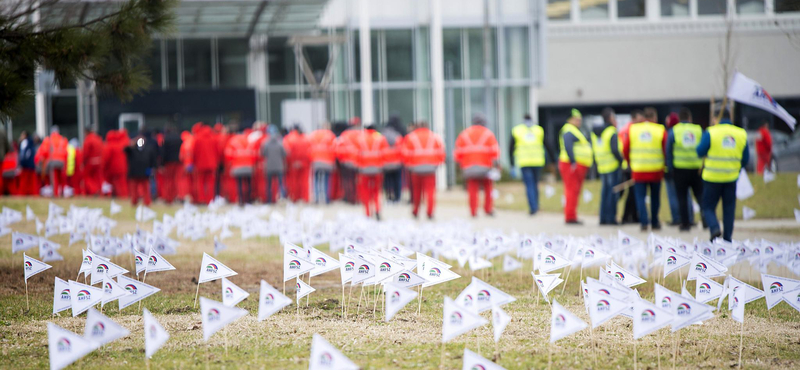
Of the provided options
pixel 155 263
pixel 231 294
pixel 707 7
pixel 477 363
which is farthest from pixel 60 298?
pixel 707 7

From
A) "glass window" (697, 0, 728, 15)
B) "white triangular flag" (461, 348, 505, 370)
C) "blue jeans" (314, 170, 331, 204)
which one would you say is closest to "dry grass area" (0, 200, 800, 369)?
"white triangular flag" (461, 348, 505, 370)

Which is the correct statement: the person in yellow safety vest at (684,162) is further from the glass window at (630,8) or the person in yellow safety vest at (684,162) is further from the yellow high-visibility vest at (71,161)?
the glass window at (630,8)

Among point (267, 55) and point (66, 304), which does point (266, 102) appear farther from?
point (66, 304)

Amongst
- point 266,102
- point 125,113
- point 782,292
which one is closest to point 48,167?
point 125,113

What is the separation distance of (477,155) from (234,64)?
1937 centimetres

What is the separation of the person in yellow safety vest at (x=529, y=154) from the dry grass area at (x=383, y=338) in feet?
26.9

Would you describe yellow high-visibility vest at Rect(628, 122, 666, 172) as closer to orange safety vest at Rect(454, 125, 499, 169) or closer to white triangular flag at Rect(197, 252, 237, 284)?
orange safety vest at Rect(454, 125, 499, 169)

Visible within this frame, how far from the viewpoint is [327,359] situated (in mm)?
4480

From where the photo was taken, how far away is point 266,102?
34469 mm

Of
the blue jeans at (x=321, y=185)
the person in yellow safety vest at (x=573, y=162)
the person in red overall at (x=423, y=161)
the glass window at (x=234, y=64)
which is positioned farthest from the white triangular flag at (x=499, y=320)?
the glass window at (x=234, y=64)

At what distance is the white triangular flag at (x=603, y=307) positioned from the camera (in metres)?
5.60

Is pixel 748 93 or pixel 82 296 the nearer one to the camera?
pixel 82 296

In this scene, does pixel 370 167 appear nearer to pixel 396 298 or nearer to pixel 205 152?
pixel 205 152

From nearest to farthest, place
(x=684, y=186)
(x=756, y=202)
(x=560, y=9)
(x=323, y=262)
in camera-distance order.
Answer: (x=323, y=262) → (x=684, y=186) → (x=756, y=202) → (x=560, y=9)
